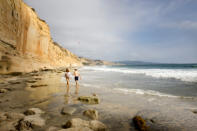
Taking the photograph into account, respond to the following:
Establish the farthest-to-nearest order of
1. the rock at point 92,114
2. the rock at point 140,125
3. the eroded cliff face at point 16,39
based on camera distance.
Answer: the eroded cliff face at point 16,39, the rock at point 92,114, the rock at point 140,125

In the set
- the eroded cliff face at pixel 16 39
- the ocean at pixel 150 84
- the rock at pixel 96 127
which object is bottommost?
the ocean at pixel 150 84

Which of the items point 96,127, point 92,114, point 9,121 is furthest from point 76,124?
point 9,121

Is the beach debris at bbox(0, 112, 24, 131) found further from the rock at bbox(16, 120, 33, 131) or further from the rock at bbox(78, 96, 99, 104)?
the rock at bbox(78, 96, 99, 104)

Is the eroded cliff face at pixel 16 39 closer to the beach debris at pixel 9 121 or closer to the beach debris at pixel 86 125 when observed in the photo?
the beach debris at pixel 9 121

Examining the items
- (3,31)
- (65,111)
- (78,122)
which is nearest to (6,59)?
(3,31)

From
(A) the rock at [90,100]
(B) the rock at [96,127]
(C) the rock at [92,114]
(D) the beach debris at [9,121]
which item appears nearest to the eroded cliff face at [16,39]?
(D) the beach debris at [9,121]

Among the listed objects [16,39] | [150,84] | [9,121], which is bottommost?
[150,84]

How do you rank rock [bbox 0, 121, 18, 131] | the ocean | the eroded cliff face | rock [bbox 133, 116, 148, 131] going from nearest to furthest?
1. rock [bbox 0, 121, 18, 131]
2. rock [bbox 133, 116, 148, 131]
3. the ocean
4. the eroded cliff face

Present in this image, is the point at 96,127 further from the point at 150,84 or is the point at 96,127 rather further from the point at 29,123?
the point at 150,84

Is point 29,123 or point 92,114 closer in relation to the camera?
point 29,123

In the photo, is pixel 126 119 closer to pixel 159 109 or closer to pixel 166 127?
pixel 166 127

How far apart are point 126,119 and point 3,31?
1761cm

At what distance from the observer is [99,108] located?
491 centimetres

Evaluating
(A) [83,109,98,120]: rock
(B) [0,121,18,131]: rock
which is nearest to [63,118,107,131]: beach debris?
(A) [83,109,98,120]: rock
